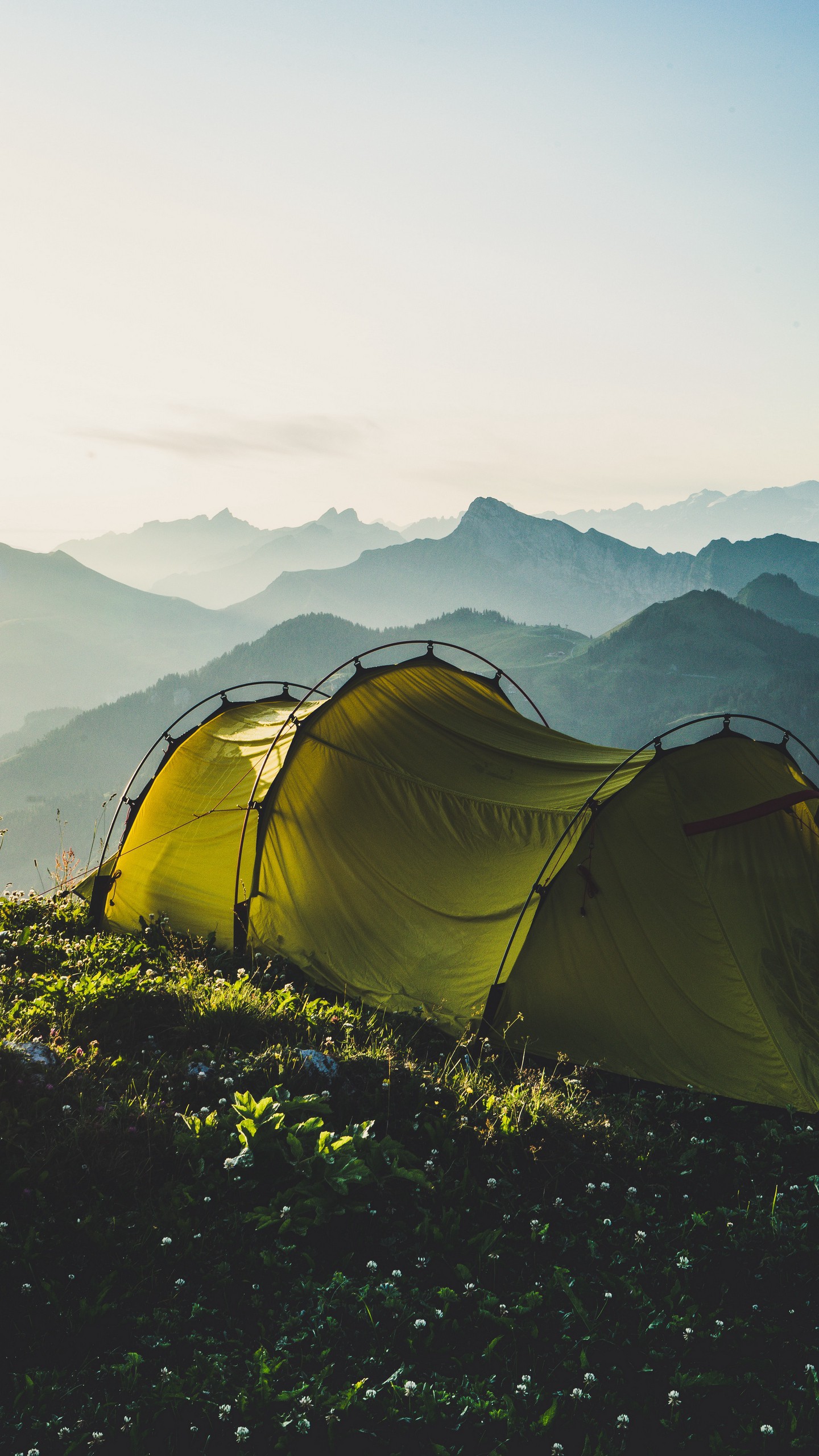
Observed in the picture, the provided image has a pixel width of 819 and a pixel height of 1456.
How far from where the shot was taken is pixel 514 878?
8.16 m

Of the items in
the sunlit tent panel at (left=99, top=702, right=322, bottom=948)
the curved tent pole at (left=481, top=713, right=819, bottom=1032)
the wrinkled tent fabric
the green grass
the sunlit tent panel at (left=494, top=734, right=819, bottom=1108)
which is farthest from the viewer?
the sunlit tent panel at (left=99, top=702, right=322, bottom=948)

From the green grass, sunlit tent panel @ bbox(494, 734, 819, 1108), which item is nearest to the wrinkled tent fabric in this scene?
sunlit tent panel @ bbox(494, 734, 819, 1108)

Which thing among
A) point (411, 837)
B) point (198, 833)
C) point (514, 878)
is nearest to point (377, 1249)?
point (514, 878)

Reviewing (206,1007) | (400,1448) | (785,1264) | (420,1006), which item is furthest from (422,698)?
(400,1448)

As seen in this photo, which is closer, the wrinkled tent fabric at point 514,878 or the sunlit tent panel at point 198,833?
the wrinkled tent fabric at point 514,878

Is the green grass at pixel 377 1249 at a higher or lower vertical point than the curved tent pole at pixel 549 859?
lower

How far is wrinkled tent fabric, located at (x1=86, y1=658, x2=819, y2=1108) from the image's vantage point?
290 inches

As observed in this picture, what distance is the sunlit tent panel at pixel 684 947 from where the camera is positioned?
714 cm

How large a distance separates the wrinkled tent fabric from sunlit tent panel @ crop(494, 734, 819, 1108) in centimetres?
2

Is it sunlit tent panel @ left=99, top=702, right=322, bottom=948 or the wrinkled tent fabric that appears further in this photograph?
sunlit tent panel @ left=99, top=702, right=322, bottom=948

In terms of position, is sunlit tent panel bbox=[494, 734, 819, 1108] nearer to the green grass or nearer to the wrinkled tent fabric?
the wrinkled tent fabric

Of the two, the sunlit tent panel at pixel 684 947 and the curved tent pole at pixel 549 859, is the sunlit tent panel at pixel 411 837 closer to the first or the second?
the curved tent pole at pixel 549 859

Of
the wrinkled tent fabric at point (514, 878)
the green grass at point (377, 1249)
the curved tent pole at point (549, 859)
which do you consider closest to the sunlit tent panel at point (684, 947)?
the wrinkled tent fabric at point (514, 878)

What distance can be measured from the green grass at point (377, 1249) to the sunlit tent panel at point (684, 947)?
34 centimetres
